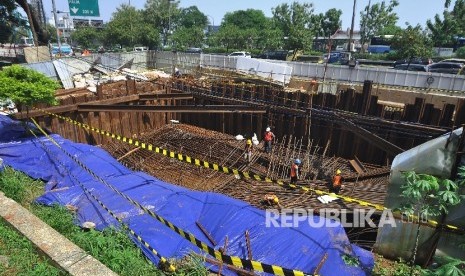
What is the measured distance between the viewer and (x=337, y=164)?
1178 centimetres

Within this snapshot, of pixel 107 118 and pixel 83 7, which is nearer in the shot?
pixel 107 118

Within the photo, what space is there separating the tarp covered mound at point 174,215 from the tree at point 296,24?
35.5 m

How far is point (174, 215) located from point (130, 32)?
42.9m

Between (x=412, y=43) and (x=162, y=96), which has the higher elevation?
(x=412, y=43)

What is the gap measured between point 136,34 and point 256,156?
37918 mm

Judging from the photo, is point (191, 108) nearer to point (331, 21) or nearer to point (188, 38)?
point (188, 38)

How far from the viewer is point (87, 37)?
59219 mm

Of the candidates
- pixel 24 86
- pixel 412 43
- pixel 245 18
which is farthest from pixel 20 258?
pixel 245 18

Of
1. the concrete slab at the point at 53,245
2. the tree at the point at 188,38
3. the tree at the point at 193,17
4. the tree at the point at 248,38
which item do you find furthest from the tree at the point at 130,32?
the tree at the point at 193,17

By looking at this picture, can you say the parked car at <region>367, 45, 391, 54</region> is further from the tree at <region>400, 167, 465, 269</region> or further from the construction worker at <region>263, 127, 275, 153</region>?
the tree at <region>400, 167, 465, 269</region>

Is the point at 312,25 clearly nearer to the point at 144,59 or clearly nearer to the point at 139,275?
the point at 144,59

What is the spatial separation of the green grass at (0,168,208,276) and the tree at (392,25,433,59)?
124ft

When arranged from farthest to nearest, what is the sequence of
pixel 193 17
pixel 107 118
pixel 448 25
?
pixel 193 17, pixel 448 25, pixel 107 118

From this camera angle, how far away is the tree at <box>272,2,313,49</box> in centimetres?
3962
